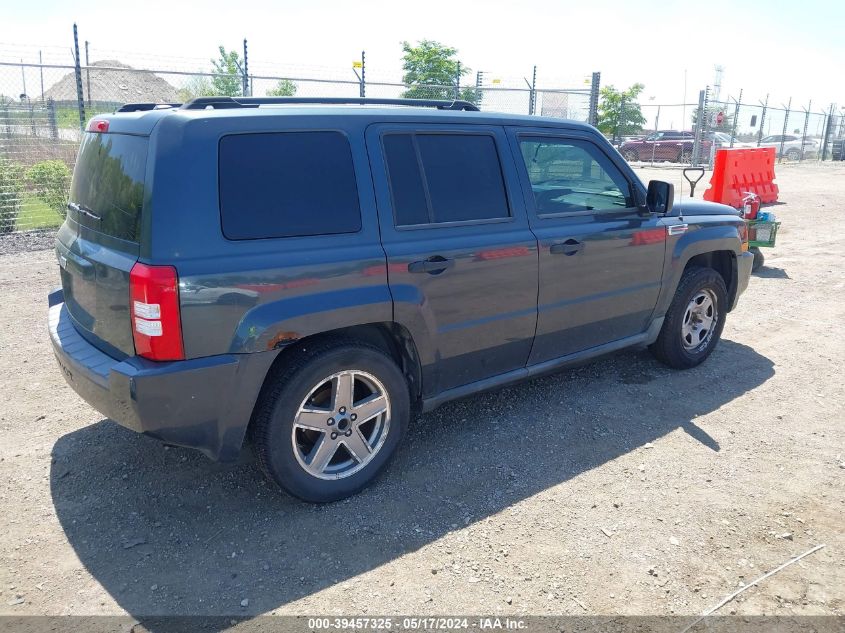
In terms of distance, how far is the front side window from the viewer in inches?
163

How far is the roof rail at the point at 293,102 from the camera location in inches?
129

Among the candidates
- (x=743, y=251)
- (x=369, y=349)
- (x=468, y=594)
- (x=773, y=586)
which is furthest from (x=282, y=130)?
(x=743, y=251)

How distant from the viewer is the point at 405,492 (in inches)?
141

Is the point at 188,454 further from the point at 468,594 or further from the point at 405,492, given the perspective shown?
the point at 468,594

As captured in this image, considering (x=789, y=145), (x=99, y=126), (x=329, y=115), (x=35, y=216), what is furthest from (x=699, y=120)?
(x=99, y=126)

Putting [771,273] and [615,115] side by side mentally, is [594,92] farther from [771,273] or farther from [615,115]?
[615,115]

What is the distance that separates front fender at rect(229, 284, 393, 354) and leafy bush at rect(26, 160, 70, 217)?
855 cm

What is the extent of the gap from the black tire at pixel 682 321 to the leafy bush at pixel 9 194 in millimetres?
9114

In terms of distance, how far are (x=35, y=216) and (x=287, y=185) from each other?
8700 millimetres

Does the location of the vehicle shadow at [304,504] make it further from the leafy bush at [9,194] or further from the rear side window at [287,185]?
the leafy bush at [9,194]

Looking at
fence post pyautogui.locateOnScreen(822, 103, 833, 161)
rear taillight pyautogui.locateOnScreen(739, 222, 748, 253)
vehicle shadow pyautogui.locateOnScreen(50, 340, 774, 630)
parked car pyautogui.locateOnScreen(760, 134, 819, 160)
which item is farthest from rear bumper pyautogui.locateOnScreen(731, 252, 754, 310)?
fence post pyautogui.locateOnScreen(822, 103, 833, 161)

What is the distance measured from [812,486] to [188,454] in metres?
3.52

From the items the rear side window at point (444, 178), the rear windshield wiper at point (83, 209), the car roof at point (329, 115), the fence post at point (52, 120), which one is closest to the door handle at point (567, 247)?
the rear side window at point (444, 178)

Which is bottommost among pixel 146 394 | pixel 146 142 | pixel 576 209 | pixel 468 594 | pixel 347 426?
pixel 468 594
